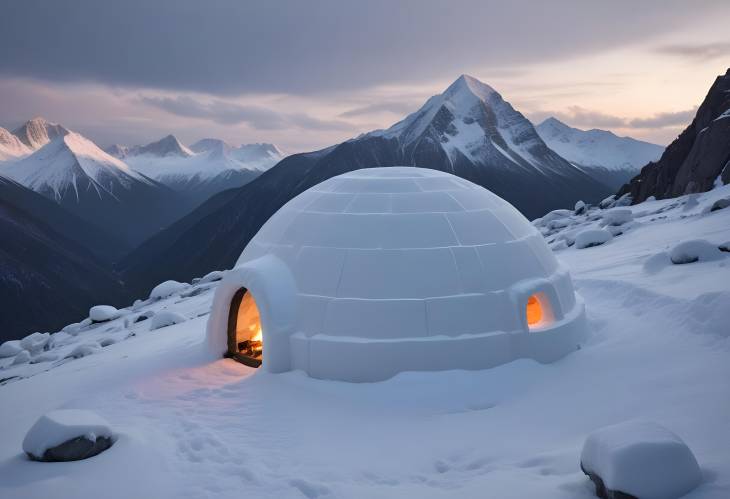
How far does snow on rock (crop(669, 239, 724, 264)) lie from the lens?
15.8 metres

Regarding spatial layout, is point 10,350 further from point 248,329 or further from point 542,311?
point 542,311

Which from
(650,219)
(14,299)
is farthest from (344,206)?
(14,299)

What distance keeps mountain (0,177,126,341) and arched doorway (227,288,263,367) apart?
3136 inches

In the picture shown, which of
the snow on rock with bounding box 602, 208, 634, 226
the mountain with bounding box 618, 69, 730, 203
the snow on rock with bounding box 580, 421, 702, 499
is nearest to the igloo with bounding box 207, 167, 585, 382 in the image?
the snow on rock with bounding box 580, 421, 702, 499

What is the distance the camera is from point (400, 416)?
9.59m

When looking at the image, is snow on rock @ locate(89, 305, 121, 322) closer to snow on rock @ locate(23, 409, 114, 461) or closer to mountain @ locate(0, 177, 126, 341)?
snow on rock @ locate(23, 409, 114, 461)

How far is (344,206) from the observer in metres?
12.2

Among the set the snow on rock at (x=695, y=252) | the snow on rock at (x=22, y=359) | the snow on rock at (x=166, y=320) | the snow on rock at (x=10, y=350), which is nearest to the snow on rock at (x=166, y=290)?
the snow on rock at (x=10, y=350)

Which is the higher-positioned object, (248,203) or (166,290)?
(248,203)

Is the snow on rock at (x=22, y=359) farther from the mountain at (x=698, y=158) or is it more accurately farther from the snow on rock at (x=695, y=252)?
the mountain at (x=698, y=158)

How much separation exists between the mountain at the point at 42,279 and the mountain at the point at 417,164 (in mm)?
10759

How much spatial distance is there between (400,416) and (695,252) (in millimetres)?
11473

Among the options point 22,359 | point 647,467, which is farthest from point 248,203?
point 647,467

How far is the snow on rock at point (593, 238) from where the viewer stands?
25044 millimetres
